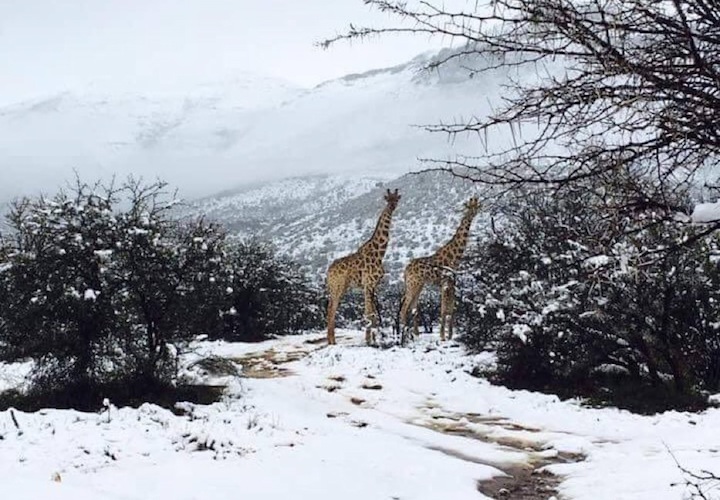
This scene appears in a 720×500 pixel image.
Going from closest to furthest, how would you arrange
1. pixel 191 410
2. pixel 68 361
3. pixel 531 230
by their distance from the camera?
pixel 191 410 → pixel 68 361 → pixel 531 230

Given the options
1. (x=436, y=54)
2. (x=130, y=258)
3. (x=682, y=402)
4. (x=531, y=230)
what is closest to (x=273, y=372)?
(x=130, y=258)

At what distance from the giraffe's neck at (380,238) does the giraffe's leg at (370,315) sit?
986 millimetres

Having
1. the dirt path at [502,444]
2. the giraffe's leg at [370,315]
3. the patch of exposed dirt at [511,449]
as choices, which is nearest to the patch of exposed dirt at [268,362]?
the dirt path at [502,444]

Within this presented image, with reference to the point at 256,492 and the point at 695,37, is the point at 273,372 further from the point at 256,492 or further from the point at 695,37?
the point at 695,37

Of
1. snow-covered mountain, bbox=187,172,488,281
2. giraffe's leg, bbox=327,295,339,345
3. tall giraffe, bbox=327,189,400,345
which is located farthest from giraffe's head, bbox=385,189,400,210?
giraffe's leg, bbox=327,295,339,345

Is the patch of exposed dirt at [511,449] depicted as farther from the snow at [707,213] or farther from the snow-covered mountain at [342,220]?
the snow-covered mountain at [342,220]

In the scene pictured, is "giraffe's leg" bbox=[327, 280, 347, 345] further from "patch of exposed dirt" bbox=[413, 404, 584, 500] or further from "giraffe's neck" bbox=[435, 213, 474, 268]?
"patch of exposed dirt" bbox=[413, 404, 584, 500]

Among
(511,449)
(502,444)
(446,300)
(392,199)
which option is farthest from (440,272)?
(511,449)

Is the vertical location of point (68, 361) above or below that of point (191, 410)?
above

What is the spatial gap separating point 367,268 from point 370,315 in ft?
4.52

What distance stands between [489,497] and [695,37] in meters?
5.15

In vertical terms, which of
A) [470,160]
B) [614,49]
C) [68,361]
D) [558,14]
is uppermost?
[558,14]

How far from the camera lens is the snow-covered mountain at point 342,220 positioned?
5138 cm

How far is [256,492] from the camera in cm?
545
